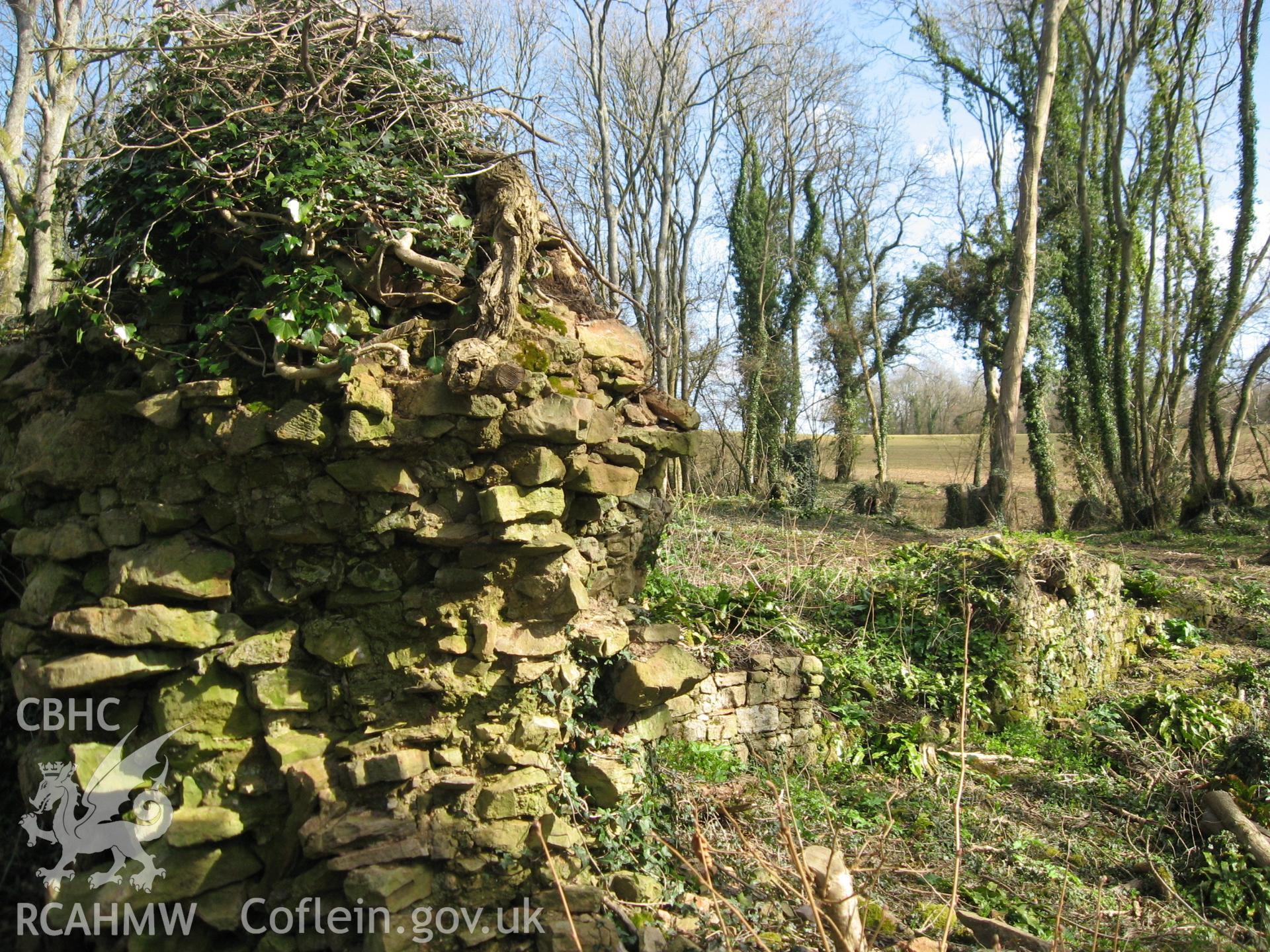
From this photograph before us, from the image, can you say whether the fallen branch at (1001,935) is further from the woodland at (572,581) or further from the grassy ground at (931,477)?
the grassy ground at (931,477)

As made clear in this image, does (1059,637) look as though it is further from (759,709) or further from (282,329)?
Answer: (282,329)

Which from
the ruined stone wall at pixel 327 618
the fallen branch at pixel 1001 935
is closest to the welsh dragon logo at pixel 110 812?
the ruined stone wall at pixel 327 618

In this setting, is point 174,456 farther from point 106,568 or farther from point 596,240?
point 596,240

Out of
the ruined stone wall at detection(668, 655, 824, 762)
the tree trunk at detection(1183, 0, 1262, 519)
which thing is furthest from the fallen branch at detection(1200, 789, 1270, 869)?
the tree trunk at detection(1183, 0, 1262, 519)

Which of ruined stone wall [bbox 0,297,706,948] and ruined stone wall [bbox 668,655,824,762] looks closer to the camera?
ruined stone wall [bbox 0,297,706,948]

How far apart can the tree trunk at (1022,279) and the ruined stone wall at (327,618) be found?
463 inches

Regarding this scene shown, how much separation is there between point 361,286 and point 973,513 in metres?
13.4

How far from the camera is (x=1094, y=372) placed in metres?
15.5

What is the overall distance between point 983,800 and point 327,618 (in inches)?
180

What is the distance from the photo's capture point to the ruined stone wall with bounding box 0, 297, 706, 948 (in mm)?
3797

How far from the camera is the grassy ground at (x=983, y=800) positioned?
427 centimetres

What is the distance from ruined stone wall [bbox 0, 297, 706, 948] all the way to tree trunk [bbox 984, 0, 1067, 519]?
1177 cm

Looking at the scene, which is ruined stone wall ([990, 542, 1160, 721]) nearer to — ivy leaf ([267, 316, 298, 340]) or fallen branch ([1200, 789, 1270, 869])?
fallen branch ([1200, 789, 1270, 869])

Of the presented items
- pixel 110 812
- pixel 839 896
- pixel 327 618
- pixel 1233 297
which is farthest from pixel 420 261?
pixel 1233 297
